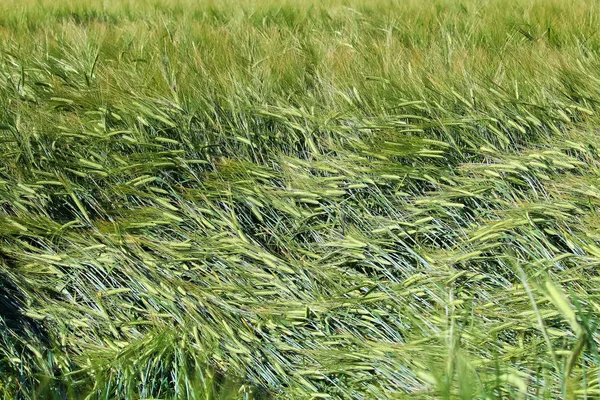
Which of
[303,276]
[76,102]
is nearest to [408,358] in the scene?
[303,276]

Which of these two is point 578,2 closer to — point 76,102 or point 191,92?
point 191,92

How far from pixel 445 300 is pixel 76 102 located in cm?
129

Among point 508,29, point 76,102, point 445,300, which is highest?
point 508,29

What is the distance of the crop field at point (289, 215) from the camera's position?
5.02ft

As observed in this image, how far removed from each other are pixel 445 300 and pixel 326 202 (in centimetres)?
47

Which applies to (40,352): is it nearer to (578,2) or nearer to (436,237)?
(436,237)

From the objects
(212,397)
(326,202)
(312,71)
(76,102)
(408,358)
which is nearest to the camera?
(212,397)

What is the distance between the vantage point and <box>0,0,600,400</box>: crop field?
5.02 ft

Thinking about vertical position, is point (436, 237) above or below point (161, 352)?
above

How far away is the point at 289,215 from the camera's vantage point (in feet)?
6.15

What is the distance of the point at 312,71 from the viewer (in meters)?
2.32

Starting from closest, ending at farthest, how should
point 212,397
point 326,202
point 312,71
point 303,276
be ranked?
point 212,397
point 303,276
point 326,202
point 312,71

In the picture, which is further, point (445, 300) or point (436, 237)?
point (436, 237)

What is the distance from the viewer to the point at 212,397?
121 cm
